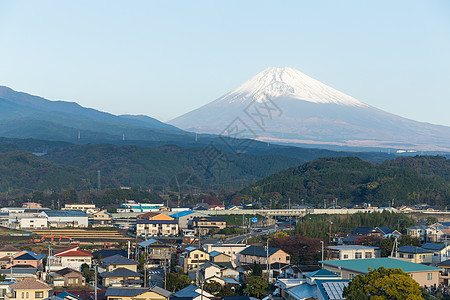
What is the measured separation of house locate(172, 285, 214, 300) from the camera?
18500mm

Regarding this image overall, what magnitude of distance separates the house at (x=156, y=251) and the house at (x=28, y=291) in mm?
8472

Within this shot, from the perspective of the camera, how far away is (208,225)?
3856 cm

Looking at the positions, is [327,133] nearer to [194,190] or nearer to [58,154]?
[58,154]

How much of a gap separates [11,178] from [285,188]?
105ft

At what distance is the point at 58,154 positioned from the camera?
111688 millimetres

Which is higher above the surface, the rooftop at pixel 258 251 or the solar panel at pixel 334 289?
the solar panel at pixel 334 289

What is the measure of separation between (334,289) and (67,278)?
8693 millimetres

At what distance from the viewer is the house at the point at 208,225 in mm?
37656

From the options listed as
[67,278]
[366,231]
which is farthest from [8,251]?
[366,231]

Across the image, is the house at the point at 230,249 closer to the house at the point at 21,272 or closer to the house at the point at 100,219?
the house at the point at 21,272

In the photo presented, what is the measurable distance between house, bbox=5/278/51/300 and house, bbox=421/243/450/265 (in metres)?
12.3

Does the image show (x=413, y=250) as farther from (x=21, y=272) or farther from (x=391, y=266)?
(x=21, y=272)

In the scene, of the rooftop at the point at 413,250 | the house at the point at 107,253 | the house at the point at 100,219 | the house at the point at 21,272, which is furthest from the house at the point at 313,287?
the house at the point at 100,219

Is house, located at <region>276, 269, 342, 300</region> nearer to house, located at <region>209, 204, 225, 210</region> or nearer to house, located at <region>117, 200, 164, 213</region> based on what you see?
house, located at <region>209, 204, 225, 210</region>
